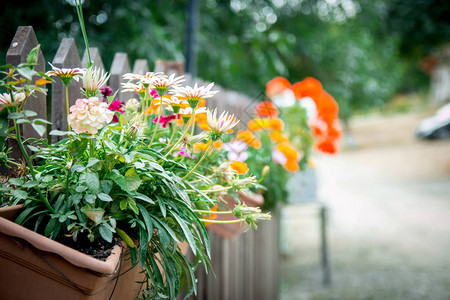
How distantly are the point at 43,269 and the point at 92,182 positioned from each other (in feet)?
0.59

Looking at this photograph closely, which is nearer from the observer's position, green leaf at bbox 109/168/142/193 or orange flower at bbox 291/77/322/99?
green leaf at bbox 109/168/142/193

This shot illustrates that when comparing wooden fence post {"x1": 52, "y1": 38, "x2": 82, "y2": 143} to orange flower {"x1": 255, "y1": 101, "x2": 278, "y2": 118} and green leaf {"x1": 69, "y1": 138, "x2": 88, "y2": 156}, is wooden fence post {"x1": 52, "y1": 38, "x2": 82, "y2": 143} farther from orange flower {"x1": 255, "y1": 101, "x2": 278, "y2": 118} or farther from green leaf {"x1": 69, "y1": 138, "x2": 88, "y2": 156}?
orange flower {"x1": 255, "y1": 101, "x2": 278, "y2": 118}

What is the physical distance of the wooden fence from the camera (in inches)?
41.7

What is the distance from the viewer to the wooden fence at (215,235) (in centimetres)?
106

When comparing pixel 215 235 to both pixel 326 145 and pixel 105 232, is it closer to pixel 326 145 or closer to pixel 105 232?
pixel 105 232

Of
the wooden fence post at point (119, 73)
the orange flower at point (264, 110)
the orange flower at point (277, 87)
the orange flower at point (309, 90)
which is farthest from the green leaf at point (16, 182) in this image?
the orange flower at point (277, 87)

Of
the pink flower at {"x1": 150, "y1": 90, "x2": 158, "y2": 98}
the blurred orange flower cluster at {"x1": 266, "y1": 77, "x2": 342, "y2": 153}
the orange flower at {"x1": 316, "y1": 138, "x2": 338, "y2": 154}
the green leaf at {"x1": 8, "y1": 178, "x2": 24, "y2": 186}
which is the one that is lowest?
the green leaf at {"x1": 8, "y1": 178, "x2": 24, "y2": 186}

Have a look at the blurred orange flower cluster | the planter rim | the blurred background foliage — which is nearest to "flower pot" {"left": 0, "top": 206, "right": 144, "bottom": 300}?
the planter rim

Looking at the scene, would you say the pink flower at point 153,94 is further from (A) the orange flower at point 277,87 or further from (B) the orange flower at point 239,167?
(A) the orange flower at point 277,87

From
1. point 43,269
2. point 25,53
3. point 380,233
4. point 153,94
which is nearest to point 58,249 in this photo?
point 43,269

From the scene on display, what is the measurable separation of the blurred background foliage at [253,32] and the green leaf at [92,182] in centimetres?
178

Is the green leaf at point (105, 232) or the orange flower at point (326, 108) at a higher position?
the orange flower at point (326, 108)

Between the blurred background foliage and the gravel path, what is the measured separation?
5.21ft

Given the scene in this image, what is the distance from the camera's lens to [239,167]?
981mm
